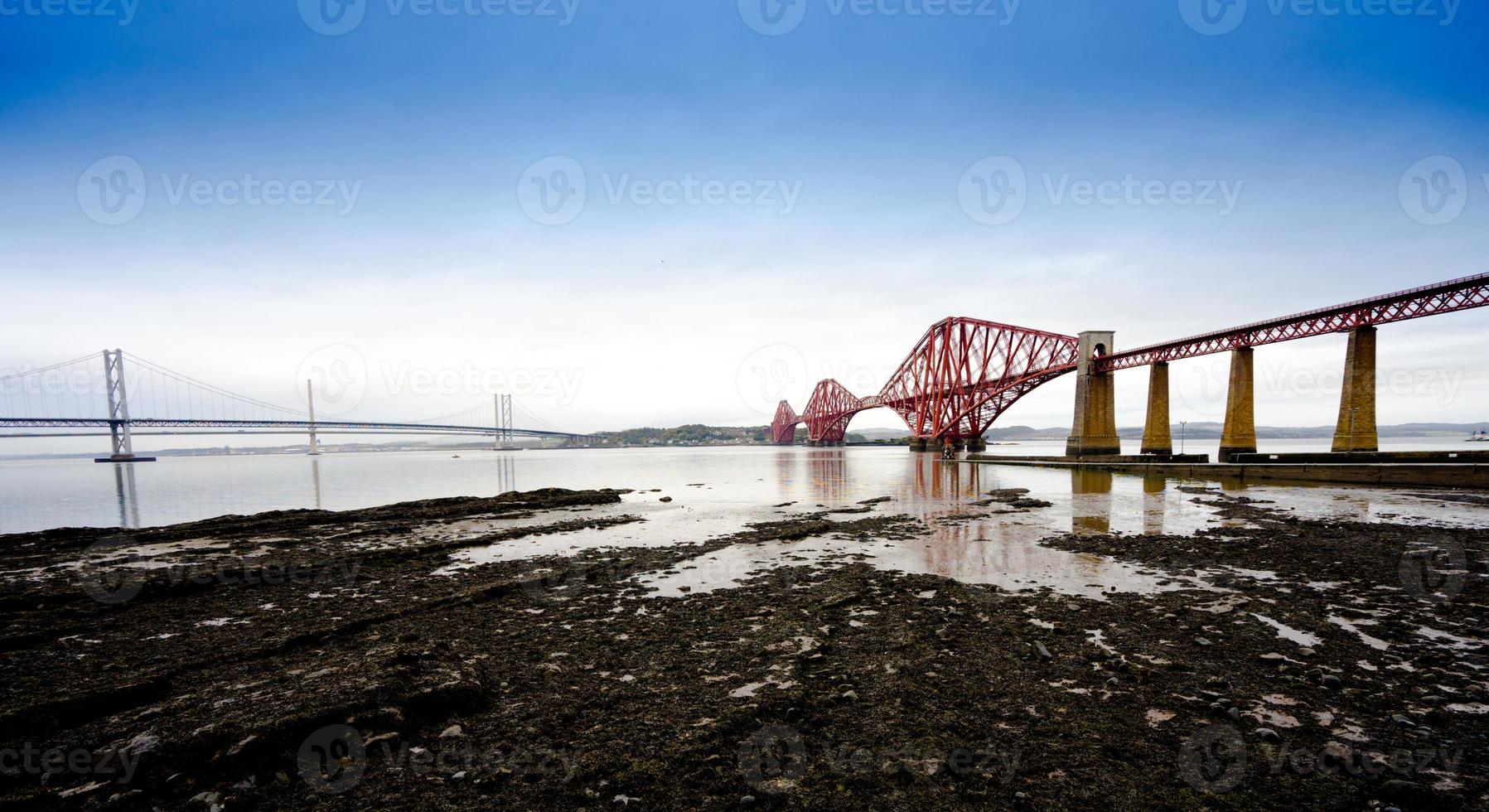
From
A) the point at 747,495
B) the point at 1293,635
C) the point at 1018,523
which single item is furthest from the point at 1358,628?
the point at 747,495

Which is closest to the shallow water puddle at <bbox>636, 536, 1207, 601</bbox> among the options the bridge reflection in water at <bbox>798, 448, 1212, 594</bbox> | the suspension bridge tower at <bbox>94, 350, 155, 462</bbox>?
the bridge reflection in water at <bbox>798, 448, 1212, 594</bbox>

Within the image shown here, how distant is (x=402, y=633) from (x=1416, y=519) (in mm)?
25392

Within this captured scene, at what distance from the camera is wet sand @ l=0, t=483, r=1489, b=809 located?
4.03 metres

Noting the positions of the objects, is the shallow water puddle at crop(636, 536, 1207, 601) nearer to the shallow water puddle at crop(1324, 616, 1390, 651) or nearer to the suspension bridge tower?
the shallow water puddle at crop(1324, 616, 1390, 651)

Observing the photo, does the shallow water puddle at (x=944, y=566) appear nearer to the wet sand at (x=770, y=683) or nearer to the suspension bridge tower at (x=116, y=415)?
the wet sand at (x=770, y=683)

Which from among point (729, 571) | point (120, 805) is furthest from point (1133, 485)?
point (120, 805)

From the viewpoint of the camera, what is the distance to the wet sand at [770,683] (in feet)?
13.2

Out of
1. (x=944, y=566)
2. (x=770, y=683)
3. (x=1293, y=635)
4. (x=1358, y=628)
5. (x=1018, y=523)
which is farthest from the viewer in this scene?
(x=1018, y=523)

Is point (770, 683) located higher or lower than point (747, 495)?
higher

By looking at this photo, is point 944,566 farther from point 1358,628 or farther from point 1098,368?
point 1098,368

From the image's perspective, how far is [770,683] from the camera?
229 inches

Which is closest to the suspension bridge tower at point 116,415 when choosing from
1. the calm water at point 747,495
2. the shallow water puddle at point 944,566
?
the calm water at point 747,495

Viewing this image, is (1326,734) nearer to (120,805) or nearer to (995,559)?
(995,559)

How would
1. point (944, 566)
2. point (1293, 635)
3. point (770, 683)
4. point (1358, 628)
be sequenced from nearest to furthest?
1. point (770, 683)
2. point (1293, 635)
3. point (1358, 628)
4. point (944, 566)
